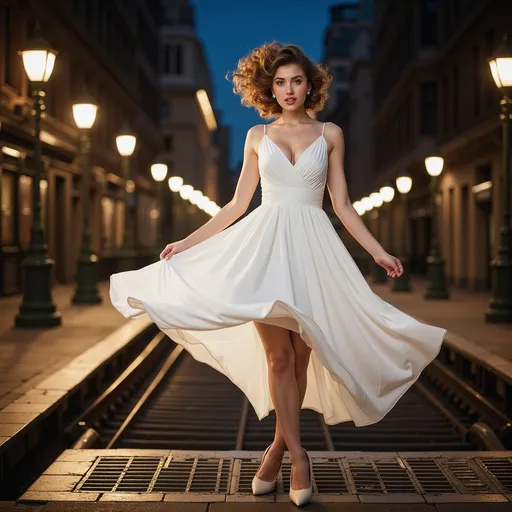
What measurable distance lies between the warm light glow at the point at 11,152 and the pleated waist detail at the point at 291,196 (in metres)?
17.1

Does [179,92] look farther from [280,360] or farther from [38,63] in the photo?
[280,360]

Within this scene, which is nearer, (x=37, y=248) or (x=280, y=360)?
(x=280, y=360)

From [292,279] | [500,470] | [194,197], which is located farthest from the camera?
[194,197]

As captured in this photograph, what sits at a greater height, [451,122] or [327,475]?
[451,122]

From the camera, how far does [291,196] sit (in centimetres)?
475

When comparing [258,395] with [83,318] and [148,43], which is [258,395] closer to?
[83,318]

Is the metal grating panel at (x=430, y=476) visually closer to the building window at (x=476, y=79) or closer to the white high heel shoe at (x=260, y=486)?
the white high heel shoe at (x=260, y=486)

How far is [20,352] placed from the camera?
10.1 meters

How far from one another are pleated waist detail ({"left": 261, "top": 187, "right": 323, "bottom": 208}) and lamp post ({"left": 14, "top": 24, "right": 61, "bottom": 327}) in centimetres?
876

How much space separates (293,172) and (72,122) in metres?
26.4

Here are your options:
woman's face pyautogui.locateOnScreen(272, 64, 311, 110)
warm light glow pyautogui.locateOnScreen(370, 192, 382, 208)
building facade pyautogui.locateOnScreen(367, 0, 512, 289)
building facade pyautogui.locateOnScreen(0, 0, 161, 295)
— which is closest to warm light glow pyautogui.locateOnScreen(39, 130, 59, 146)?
building facade pyautogui.locateOnScreen(0, 0, 161, 295)

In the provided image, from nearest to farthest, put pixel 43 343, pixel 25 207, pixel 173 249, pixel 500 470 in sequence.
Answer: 1. pixel 173 249
2. pixel 500 470
3. pixel 43 343
4. pixel 25 207

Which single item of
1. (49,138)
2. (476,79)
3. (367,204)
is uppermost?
(476,79)

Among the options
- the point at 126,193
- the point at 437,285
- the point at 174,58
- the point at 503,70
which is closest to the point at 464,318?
the point at 503,70
